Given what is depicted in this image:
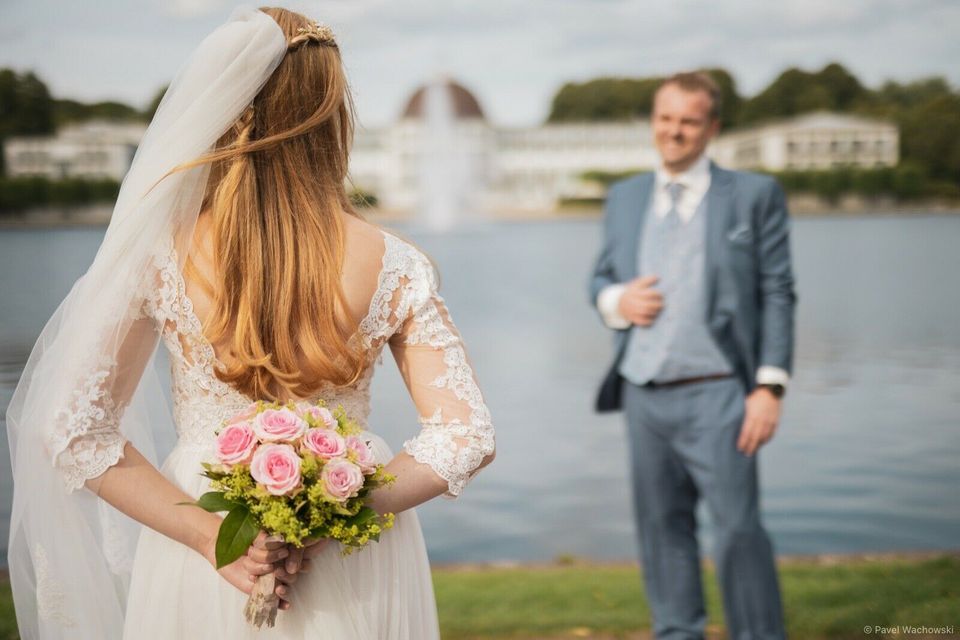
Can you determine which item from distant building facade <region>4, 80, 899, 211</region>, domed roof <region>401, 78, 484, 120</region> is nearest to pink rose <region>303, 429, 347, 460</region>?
distant building facade <region>4, 80, 899, 211</region>

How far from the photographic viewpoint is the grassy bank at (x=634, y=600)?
4059mm

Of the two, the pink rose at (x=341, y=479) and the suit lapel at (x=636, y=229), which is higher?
the suit lapel at (x=636, y=229)

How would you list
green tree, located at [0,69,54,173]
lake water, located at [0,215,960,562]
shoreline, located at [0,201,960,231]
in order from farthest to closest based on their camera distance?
shoreline, located at [0,201,960,231] < green tree, located at [0,69,54,173] < lake water, located at [0,215,960,562]

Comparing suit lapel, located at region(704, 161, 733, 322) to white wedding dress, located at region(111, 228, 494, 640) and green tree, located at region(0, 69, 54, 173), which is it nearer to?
white wedding dress, located at region(111, 228, 494, 640)

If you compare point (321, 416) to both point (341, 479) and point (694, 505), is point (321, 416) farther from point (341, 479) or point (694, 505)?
point (694, 505)

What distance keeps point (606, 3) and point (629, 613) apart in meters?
55.5

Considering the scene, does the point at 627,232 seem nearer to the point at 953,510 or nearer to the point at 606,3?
the point at 953,510

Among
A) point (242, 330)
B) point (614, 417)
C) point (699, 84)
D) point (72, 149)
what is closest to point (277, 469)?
point (242, 330)

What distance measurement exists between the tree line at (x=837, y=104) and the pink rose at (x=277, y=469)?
2461 millimetres

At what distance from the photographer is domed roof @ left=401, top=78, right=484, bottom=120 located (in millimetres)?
92312

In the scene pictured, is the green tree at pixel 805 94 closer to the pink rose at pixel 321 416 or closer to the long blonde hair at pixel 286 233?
the long blonde hair at pixel 286 233

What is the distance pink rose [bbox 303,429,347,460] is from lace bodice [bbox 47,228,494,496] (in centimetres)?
21

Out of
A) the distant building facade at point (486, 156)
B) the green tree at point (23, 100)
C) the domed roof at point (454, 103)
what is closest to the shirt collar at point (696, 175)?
the green tree at point (23, 100)

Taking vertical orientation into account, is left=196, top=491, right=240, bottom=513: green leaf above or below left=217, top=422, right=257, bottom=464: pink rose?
below
